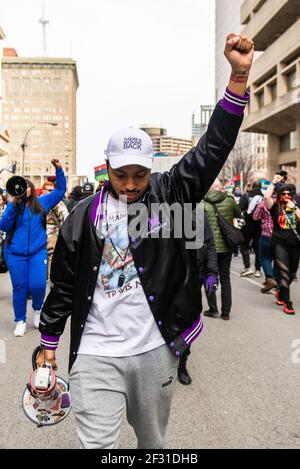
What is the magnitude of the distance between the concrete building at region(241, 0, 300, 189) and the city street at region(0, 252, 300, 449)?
24838mm

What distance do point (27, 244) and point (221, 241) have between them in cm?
267

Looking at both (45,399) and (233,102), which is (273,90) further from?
(45,399)

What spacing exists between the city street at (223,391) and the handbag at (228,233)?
1.08m

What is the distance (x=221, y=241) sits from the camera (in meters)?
7.30

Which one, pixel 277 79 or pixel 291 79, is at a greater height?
pixel 277 79

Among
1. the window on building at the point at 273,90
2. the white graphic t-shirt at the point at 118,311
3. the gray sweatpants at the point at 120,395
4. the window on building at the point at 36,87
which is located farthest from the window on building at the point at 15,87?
the gray sweatpants at the point at 120,395

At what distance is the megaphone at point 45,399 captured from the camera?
248 cm

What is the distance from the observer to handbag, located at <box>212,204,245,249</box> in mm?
7219

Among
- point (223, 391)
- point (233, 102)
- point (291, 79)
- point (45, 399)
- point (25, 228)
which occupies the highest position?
point (291, 79)

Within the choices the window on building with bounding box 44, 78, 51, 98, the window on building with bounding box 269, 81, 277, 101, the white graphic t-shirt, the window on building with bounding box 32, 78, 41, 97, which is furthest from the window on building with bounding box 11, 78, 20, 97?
the white graphic t-shirt

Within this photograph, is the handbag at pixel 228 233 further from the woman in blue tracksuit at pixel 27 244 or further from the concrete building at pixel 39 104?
the concrete building at pixel 39 104

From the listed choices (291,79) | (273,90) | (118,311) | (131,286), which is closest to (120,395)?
(118,311)

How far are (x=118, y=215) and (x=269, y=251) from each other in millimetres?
7792
